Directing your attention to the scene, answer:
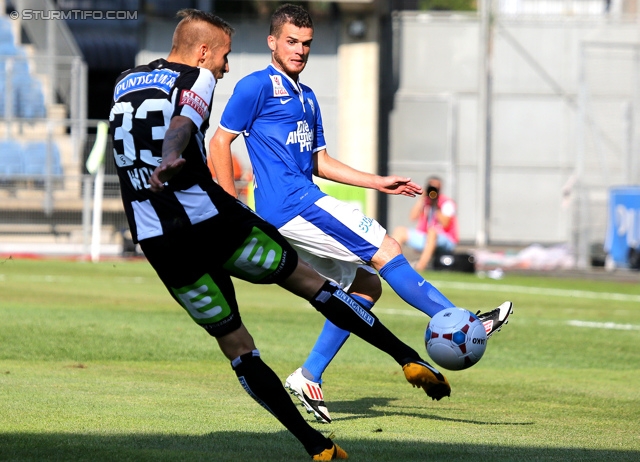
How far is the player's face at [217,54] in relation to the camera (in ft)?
16.8

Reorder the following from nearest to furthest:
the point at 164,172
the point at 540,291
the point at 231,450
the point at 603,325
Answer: the point at 164,172 < the point at 231,450 < the point at 603,325 < the point at 540,291

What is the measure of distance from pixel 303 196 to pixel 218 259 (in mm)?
1732

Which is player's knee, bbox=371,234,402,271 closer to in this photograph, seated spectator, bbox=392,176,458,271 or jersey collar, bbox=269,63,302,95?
jersey collar, bbox=269,63,302,95

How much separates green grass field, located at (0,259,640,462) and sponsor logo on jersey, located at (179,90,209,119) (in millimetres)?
1543

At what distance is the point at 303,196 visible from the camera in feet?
21.7

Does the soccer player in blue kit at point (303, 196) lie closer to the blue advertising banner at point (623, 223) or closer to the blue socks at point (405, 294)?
the blue socks at point (405, 294)

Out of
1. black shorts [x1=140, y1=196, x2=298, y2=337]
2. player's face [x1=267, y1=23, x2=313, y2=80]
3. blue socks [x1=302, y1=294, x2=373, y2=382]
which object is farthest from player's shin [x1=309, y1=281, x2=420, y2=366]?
player's face [x1=267, y1=23, x2=313, y2=80]

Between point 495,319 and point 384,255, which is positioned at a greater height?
point 384,255

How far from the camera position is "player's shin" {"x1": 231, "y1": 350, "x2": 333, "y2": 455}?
4875mm

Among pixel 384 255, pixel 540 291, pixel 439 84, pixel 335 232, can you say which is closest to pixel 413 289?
pixel 384 255

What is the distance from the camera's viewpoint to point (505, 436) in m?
5.82

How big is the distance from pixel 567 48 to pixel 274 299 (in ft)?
64.7
